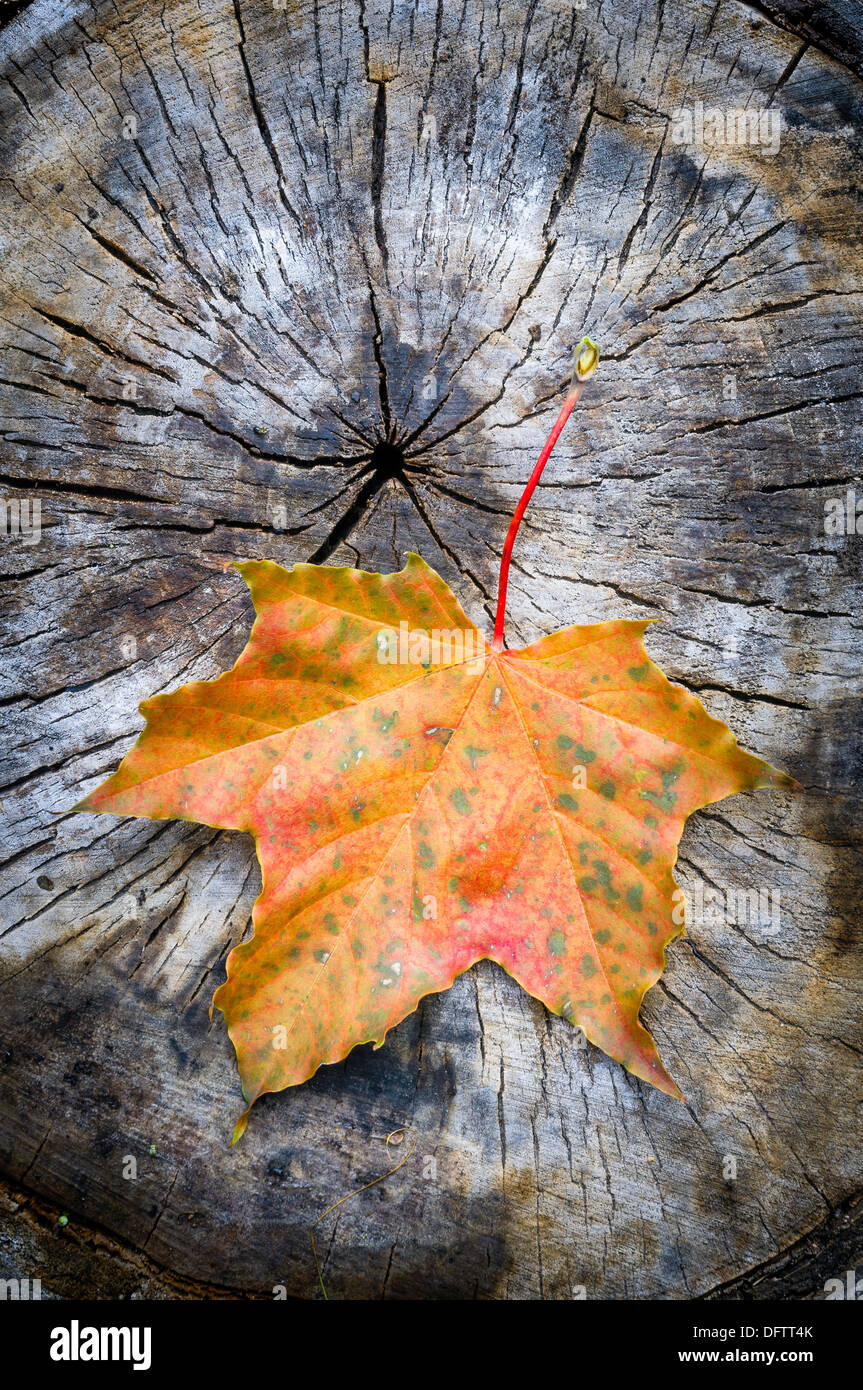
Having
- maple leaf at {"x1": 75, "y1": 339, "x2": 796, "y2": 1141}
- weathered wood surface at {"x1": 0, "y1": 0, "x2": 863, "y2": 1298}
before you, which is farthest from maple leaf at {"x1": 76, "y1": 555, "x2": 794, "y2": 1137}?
weathered wood surface at {"x1": 0, "y1": 0, "x2": 863, "y2": 1298}

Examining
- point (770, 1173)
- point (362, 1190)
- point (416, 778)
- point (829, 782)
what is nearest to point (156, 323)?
point (416, 778)

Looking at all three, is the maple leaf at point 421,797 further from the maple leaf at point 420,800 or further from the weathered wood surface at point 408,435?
the weathered wood surface at point 408,435

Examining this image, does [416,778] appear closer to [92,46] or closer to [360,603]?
[360,603]

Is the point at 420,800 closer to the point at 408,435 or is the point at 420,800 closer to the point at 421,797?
the point at 421,797

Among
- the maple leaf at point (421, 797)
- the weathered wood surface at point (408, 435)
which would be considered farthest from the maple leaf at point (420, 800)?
the weathered wood surface at point (408, 435)

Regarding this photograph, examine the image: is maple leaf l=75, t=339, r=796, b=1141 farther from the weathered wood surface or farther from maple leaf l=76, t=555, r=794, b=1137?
the weathered wood surface

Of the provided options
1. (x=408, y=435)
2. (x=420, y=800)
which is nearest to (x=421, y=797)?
(x=420, y=800)

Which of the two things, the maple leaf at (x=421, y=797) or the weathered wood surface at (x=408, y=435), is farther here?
the weathered wood surface at (x=408, y=435)
